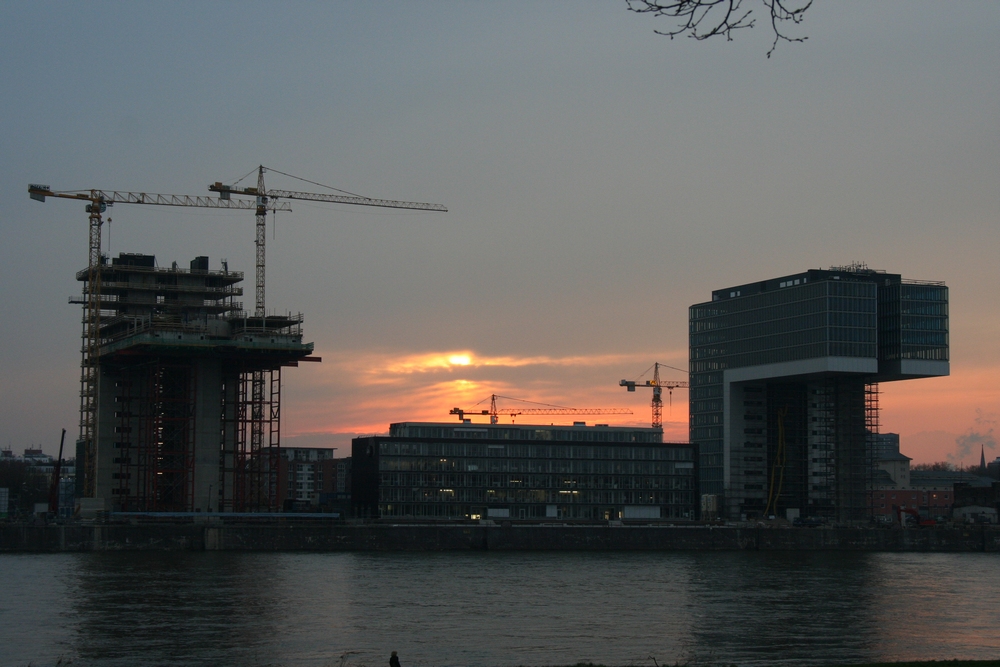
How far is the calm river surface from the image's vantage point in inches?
2389

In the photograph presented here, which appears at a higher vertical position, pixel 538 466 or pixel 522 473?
pixel 538 466

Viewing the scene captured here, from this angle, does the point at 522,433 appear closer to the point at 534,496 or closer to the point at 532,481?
the point at 532,481

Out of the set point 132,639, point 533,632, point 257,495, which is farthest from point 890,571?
point 257,495

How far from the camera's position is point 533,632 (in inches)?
2707

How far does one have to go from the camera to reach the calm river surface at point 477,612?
60.7 m

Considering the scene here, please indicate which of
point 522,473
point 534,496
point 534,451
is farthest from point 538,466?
point 534,496

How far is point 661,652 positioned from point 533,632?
9.95m

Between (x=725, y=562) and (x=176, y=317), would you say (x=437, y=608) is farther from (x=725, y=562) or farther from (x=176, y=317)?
(x=176, y=317)

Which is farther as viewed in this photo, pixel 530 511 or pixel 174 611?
pixel 530 511

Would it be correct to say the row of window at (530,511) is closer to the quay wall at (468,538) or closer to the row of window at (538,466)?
the row of window at (538,466)

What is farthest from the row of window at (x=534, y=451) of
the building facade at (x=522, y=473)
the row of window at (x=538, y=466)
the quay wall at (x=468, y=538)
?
the quay wall at (x=468, y=538)

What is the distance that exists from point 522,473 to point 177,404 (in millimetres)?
51108

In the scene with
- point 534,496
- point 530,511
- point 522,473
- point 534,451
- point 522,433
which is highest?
point 522,433

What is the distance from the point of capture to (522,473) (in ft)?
617
